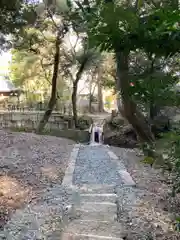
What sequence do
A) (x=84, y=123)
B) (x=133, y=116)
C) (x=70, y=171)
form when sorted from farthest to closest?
(x=84, y=123), (x=133, y=116), (x=70, y=171)

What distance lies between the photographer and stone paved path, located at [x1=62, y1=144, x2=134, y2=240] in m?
2.53

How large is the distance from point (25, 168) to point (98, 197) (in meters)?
1.69

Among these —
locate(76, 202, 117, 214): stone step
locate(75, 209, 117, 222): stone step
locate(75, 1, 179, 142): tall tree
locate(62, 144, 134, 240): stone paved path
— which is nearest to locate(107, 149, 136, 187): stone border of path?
locate(62, 144, 134, 240): stone paved path

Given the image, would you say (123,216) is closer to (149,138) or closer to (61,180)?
(61,180)

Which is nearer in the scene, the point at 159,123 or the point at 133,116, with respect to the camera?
the point at 133,116

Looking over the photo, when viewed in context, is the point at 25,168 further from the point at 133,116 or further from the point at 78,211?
the point at 133,116

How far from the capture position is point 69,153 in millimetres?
6918

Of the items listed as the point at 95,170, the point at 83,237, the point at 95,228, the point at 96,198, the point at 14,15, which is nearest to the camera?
the point at 83,237

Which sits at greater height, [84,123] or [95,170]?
[84,123]

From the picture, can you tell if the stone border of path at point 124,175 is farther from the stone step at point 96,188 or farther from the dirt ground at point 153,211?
the stone step at point 96,188

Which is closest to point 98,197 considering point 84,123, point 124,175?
point 124,175

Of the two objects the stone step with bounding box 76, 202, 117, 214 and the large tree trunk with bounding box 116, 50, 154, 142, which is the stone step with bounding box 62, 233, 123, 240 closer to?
the stone step with bounding box 76, 202, 117, 214

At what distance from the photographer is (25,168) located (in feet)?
15.6

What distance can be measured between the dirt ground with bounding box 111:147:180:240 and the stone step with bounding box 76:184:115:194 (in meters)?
0.34
